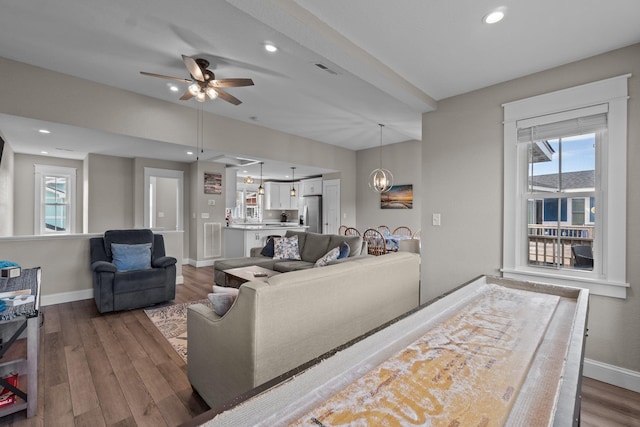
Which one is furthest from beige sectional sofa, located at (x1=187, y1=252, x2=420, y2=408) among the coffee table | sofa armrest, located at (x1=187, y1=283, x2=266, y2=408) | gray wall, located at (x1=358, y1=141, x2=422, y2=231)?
gray wall, located at (x1=358, y1=141, x2=422, y2=231)

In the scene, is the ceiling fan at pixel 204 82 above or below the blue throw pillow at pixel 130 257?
above

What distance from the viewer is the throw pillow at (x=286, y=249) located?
198 inches

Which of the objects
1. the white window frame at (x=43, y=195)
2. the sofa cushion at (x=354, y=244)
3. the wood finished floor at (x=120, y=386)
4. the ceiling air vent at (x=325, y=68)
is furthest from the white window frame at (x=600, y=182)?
the white window frame at (x=43, y=195)

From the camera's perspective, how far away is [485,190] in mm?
2885

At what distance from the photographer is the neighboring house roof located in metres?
2.42

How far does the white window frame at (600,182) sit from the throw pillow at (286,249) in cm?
319

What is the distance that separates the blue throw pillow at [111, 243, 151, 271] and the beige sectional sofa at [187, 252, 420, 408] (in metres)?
2.49

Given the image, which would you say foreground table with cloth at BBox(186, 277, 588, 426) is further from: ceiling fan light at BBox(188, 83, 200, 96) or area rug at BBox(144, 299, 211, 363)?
ceiling fan light at BBox(188, 83, 200, 96)

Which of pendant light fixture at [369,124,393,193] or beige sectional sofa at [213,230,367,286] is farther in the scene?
pendant light fixture at [369,124,393,193]

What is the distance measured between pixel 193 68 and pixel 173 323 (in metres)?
2.72

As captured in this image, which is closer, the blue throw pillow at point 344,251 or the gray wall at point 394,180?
the blue throw pillow at point 344,251

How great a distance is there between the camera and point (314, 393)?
33.8 inches

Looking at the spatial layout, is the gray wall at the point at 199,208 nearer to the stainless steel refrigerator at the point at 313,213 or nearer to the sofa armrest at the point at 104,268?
the stainless steel refrigerator at the point at 313,213

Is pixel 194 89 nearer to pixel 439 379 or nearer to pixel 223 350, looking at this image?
pixel 223 350
